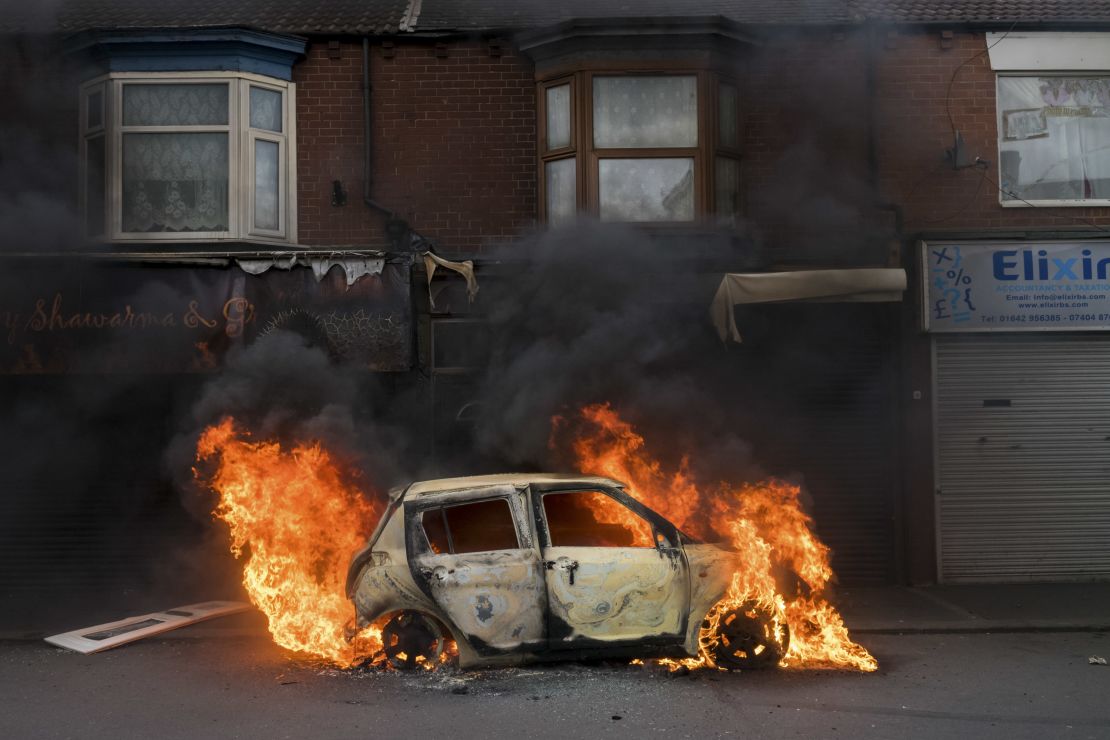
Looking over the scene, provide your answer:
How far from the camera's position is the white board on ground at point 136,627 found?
7844mm

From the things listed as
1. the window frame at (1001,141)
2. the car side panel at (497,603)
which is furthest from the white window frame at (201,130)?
the window frame at (1001,141)

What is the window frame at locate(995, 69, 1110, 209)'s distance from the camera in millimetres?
10508

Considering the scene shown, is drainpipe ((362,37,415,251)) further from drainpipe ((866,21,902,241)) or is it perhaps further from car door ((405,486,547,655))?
drainpipe ((866,21,902,241))

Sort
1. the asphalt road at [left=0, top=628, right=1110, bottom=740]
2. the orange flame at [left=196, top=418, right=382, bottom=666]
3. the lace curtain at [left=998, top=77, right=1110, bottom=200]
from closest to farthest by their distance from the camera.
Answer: the asphalt road at [left=0, top=628, right=1110, bottom=740], the orange flame at [left=196, top=418, right=382, bottom=666], the lace curtain at [left=998, top=77, right=1110, bottom=200]

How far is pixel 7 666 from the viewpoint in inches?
292

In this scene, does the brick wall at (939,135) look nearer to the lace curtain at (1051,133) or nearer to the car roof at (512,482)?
the lace curtain at (1051,133)

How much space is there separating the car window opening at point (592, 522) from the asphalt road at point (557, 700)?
0.89 m

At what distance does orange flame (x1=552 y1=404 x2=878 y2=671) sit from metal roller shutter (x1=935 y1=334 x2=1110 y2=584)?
11.2 feet

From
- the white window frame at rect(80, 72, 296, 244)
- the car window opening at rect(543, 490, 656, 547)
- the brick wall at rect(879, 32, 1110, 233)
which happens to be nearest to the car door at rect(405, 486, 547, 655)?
the car window opening at rect(543, 490, 656, 547)

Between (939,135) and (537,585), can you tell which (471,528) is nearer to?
(537,585)

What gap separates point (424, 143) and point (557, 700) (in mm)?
6434

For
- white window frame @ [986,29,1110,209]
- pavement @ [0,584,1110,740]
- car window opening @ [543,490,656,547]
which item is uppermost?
white window frame @ [986,29,1110,209]

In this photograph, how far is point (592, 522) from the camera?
7.13m

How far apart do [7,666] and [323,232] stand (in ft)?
16.7
